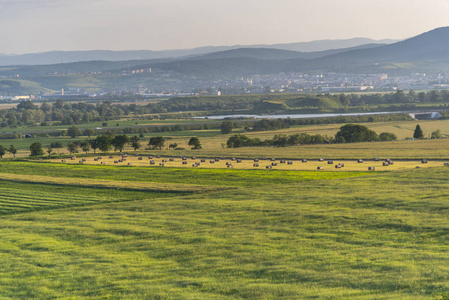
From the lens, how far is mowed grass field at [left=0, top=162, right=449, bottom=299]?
21.4m

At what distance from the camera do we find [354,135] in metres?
104

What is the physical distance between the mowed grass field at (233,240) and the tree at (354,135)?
47.5 m

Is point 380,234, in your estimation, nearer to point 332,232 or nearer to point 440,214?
point 332,232

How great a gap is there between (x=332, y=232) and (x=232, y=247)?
19.9 feet

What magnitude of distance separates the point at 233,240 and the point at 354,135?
7829 cm

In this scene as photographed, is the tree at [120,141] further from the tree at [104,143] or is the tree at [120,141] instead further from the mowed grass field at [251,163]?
the mowed grass field at [251,163]

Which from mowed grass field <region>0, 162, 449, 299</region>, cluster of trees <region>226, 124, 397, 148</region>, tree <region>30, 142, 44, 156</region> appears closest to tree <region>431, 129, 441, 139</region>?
cluster of trees <region>226, 124, 397, 148</region>

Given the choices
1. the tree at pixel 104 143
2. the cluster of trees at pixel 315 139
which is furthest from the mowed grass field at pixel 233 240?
the cluster of trees at pixel 315 139

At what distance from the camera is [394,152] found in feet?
270

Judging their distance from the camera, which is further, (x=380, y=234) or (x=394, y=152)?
(x=394, y=152)

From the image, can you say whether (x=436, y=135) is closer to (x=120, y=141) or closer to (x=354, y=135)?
(x=354, y=135)

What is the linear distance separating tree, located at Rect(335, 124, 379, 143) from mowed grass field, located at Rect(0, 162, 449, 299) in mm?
47543

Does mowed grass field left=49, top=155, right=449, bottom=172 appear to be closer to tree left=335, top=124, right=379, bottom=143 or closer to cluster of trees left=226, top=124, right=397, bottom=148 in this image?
cluster of trees left=226, top=124, right=397, bottom=148

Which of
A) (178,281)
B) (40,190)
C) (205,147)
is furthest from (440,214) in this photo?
(205,147)
